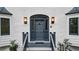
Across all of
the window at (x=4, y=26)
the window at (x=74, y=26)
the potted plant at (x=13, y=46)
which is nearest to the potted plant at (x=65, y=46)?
the window at (x=74, y=26)

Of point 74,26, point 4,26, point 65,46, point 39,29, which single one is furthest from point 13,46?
point 74,26

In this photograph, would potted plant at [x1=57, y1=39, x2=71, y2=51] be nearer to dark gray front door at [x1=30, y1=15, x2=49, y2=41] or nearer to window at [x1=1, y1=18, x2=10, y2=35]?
dark gray front door at [x1=30, y1=15, x2=49, y2=41]

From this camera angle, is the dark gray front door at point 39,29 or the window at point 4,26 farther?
the dark gray front door at point 39,29

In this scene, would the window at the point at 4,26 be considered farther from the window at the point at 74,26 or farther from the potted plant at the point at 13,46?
the window at the point at 74,26

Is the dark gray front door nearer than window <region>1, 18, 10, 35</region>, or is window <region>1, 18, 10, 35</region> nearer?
window <region>1, 18, 10, 35</region>

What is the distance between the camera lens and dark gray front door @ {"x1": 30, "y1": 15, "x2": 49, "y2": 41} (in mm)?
1553

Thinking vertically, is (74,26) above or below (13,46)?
above

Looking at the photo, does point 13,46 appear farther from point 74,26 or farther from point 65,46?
point 74,26

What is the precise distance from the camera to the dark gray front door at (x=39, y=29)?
1553 millimetres

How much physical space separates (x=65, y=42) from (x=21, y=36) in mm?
573

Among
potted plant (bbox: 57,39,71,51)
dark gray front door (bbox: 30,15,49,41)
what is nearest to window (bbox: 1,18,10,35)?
dark gray front door (bbox: 30,15,49,41)

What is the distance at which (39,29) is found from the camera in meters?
1.57

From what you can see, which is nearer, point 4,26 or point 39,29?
point 4,26

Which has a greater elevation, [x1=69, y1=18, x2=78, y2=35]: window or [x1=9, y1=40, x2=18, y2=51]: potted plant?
[x1=69, y1=18, x2=78, y2=35]: window
